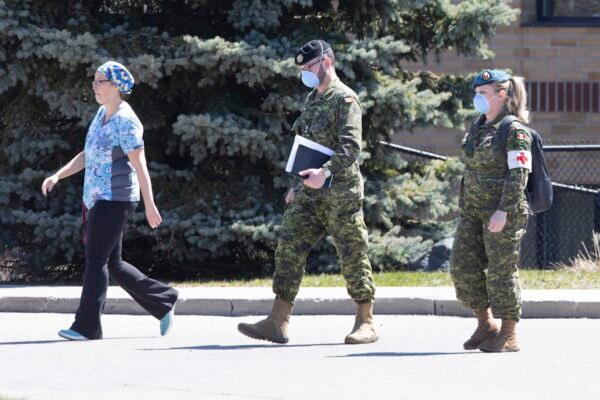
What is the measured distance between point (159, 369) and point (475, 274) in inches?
79.1

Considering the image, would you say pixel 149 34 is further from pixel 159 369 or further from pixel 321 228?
pixel 159 369

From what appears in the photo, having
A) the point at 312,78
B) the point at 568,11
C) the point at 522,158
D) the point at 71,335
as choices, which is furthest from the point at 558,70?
the point at 71,335

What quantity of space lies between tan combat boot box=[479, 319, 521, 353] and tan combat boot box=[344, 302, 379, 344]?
791 mm

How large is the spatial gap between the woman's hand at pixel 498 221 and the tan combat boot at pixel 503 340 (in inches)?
24.8

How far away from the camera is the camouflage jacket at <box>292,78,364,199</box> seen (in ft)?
26.4

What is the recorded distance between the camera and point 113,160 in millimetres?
8438

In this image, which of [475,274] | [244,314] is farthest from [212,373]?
[244,314]

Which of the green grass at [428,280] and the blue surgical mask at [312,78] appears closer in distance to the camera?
the blue surgical mask at [312,78]

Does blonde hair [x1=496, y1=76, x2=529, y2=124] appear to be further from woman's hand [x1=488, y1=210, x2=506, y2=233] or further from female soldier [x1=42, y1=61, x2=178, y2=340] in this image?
female soldier [x1=42, y1=61, x2=178, y2=340]

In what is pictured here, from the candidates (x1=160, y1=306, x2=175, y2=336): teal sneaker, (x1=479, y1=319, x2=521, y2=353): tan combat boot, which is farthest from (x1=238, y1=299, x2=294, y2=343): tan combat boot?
(x1=479, y1=319, x2=521, y2=353): tan combat boot

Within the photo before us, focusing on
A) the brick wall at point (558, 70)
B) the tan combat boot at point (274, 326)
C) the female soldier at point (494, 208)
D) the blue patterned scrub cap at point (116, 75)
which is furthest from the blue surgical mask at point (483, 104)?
the brick wall at point (558, 70)

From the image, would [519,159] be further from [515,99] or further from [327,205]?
[327,205]

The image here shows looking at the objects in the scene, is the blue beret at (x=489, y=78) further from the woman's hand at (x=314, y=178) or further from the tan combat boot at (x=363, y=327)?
the tan combat boot at (x=363, y=327)

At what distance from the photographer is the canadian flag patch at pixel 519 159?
7.68m
